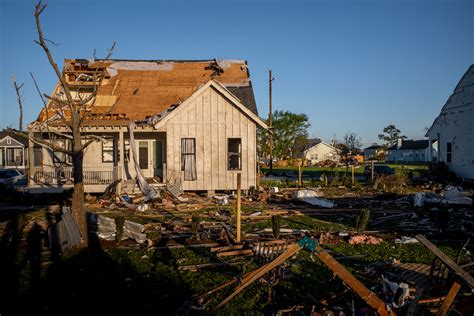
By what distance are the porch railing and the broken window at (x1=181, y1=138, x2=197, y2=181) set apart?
314 centimetres

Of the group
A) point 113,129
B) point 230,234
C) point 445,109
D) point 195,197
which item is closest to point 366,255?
point 230,234

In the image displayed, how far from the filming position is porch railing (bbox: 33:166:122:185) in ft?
63.8

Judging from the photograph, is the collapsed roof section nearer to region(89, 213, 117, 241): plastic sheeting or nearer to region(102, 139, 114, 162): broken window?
region(102, 139, 114, 162): broken window

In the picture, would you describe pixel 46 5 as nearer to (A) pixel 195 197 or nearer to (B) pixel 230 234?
(B) pixel 230 234

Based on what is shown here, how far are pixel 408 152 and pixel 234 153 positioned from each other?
74.0m

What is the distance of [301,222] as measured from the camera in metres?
13.3

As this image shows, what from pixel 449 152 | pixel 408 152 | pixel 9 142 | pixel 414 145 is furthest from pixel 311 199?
pixel 408 152

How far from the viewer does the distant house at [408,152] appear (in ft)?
260

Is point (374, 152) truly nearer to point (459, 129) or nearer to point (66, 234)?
point (459, 129)

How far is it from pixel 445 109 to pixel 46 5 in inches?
1048

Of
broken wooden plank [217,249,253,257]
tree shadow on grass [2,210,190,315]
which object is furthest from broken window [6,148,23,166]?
broken wooden plank [217,249,253,257]

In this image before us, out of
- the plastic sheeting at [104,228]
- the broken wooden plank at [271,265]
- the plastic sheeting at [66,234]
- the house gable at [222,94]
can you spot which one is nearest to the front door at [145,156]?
the house gable at [222,94]

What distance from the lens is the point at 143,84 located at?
928 inches

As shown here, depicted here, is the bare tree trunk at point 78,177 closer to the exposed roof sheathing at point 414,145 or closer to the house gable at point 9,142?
the house gable at point 9,142
